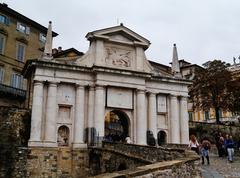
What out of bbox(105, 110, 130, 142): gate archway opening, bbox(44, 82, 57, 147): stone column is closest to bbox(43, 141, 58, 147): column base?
bbox(44, 82, 57, 147): stone column

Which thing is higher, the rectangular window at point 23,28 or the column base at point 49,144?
the rectangular window at point 23,28

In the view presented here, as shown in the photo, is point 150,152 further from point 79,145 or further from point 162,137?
point 162,137

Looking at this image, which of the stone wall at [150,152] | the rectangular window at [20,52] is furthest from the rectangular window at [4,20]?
the stone wall at [150,152]

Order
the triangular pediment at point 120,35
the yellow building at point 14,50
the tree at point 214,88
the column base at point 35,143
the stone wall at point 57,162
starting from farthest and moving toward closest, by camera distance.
Answer: the tree at point 214,88
the yellow building at point 14,50
the triangular pediment at point 120,35
the column base at point 35,143
the stone wall at point 57,162

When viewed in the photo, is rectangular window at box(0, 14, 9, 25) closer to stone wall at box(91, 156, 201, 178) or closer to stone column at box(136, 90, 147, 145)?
stone column at box(136, 90, 147, 145)

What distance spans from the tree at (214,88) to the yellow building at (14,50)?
66.7 ft

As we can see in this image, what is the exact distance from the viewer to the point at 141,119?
27031 mm

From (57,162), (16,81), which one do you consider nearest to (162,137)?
(57,162)

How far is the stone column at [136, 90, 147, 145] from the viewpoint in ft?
87.8

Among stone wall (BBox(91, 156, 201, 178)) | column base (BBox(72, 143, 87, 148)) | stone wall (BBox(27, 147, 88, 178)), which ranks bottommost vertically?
stone wall (BBox(27, 147, 88, 178))

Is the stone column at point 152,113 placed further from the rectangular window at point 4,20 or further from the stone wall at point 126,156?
the rectangular window at point 4,20

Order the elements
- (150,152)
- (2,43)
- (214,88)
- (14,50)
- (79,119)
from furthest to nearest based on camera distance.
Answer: (214,88), (14,50), (2,43), (79,119), (150,152)

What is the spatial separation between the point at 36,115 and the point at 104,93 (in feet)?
19.3

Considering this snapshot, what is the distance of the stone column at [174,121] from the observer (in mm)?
29000
